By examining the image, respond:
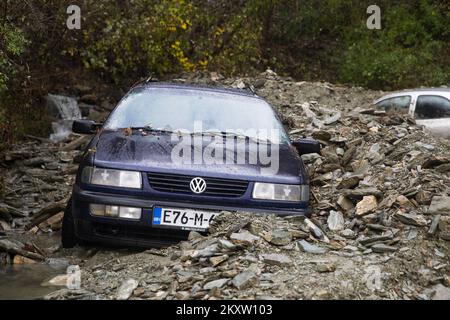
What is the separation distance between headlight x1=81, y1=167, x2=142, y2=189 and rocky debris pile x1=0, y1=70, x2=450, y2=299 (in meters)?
0.58

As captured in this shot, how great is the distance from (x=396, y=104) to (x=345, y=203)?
6.55 metres

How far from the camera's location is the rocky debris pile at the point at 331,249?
4.00m

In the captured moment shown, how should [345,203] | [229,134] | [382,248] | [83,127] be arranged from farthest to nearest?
1. [83,127]
2. [345,203]
3. [229,134]
4. [382,248]

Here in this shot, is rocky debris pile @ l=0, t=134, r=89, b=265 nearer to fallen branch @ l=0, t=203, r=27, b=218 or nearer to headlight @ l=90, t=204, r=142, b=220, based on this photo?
fallen branch @ l=0, t=203, r=27, b=218

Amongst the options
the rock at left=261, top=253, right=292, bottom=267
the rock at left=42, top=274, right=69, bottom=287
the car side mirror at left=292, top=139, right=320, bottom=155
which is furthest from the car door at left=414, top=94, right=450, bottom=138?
the rock at left=42, top=274, right=69, bottom=287

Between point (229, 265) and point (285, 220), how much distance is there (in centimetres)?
92

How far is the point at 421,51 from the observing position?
62.6 ft

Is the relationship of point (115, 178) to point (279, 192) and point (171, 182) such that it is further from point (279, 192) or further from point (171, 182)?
point (279, 192)

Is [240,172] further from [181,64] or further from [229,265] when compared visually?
[181,64]

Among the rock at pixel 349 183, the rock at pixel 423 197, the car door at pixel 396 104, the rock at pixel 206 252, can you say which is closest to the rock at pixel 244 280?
the rock at pixel 206 252

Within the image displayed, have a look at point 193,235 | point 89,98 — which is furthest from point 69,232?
point 89,98

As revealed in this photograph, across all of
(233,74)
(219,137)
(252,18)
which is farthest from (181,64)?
(219,137)

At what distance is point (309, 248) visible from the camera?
15.1ft

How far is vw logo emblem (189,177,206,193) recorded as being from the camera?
4988mm
